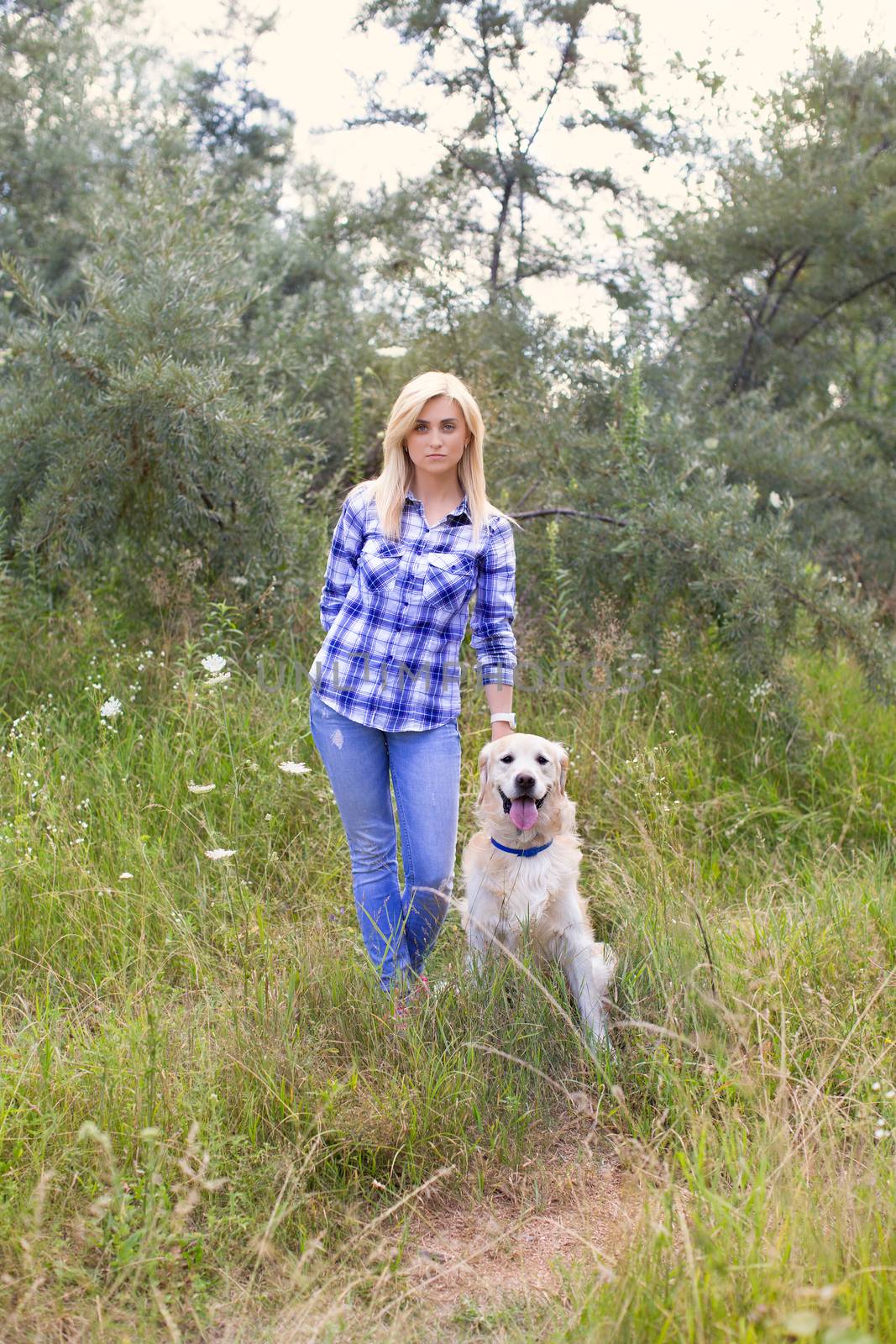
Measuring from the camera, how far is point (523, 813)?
12.6ft

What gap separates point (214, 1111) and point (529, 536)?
4200 millimetres

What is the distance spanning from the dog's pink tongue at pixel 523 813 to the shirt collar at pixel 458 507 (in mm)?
1047

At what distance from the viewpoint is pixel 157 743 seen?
508cm

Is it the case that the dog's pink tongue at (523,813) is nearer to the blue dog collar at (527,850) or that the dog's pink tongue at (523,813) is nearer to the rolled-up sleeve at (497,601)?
the blue dog collar at (527,850)

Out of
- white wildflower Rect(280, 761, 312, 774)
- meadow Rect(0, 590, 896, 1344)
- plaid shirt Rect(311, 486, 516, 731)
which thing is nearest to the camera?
meadow Rect(0, 590, 896, 1344)

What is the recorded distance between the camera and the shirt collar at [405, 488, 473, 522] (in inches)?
155

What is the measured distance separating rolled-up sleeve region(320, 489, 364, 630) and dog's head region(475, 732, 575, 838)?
0.80 metres

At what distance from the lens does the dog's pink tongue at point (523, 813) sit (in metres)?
3.82

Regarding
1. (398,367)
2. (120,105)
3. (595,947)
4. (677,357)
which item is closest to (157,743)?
(595,947)

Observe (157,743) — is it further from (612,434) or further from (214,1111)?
(612,434)

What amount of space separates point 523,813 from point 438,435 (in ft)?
4.53

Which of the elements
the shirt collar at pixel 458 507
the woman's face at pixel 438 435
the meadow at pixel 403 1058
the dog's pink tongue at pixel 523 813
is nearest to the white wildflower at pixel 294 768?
the meadow at pixel 403 1058

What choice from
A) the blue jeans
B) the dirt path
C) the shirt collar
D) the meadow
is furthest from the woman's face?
the dirt path

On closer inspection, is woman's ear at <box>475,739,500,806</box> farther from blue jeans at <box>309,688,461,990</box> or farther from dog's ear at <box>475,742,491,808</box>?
blue jeans at <box>309,688,461,990</box>
